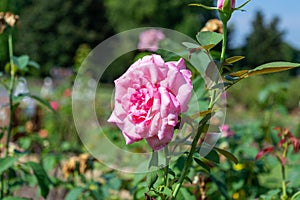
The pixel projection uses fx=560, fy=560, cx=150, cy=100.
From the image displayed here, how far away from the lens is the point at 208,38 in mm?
834

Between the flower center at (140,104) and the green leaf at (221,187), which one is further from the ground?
the flower center at (140,104)

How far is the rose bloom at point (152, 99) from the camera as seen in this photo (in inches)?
27.9

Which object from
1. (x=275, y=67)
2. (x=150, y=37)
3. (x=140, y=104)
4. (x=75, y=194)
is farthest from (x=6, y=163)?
(x=150, y=37)

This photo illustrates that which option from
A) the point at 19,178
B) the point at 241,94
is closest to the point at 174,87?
the point at 19,178

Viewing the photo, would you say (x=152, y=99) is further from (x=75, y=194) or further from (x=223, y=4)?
(x=75, y=194)

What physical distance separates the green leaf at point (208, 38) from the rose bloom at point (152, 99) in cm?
9

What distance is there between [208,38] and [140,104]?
0.18m

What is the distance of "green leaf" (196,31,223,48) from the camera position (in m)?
0.82

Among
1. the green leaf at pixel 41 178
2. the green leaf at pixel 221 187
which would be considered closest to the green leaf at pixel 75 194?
the green leaf at pixel 41 178

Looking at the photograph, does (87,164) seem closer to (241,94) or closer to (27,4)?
(241,94)

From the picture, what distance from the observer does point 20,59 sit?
1.62 metres

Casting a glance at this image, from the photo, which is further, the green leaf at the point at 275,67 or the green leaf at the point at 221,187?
the green leaf at the point at 221,187

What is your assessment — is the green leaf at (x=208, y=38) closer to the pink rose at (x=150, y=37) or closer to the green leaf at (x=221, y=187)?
the green leaf at (x=221, y=187)

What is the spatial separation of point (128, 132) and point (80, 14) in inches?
1061
